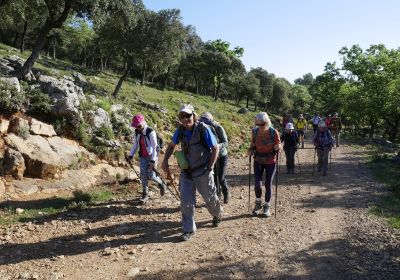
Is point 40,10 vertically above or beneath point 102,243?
above

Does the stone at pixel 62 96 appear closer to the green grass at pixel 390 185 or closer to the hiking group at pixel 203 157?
the hiking group at pixel 203 157

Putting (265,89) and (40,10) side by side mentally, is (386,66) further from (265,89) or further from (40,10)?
(40,10)

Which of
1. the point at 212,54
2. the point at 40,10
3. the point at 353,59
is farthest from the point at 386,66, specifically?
the point at 40,10

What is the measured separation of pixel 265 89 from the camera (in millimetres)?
74125

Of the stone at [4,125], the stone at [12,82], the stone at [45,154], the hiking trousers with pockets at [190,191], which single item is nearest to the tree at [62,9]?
the stone at [12,82]

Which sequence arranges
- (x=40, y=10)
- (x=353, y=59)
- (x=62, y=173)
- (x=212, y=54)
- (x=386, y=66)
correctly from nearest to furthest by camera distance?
(x=62, y=173) < (x=40, y=10) < (x=386, y=66) < (x=353, y=59) < (x=212, y=54)

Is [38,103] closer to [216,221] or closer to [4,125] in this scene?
[4,125]

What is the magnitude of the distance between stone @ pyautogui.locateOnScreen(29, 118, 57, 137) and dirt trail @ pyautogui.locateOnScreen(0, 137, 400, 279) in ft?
13.2

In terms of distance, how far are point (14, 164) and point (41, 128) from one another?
6.53 ft

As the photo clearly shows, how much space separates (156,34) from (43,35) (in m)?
9.69

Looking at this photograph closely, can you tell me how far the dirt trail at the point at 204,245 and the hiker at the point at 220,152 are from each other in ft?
2.02

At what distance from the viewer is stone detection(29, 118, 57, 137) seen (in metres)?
12.3

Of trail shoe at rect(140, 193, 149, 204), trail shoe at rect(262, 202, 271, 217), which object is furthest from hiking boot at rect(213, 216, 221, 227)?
trail shoe at rect(140, 193, 149, 204)

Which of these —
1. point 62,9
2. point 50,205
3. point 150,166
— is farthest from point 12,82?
point 62,9
